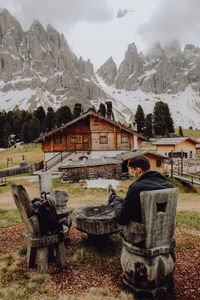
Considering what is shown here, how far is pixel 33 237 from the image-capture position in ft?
13.2

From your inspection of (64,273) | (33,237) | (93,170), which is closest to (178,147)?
(93,170)

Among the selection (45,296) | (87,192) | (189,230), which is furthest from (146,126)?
(45,296)

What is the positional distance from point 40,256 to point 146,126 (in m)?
72.2

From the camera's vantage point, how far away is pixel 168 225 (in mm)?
3307

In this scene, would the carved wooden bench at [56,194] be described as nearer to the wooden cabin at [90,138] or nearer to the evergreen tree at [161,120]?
the wooden cabin at [90,138]

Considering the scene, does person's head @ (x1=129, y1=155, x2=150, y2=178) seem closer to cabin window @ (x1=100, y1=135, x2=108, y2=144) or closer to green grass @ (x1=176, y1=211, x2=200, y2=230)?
green grass @ (x1=176, y1=211, x2=200, y2=230)

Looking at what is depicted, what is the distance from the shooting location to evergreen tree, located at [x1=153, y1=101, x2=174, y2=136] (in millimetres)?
73125

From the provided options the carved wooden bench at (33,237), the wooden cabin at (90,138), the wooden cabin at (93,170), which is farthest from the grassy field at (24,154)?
the carved wooden bench at (33,237)

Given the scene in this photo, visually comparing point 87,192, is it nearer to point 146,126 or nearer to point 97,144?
point 97,144

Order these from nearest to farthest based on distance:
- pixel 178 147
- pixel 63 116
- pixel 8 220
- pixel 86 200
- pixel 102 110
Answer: pixel 8 220
pixel 86 200
pixel 178 147
pixel 63 116
pixel 102 110

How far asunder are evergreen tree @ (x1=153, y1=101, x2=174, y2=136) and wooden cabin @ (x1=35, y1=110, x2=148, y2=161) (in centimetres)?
4406

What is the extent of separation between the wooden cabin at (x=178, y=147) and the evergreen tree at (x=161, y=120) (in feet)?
109

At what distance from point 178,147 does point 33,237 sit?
124ft

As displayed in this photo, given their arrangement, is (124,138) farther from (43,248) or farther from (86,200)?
(43,248)
